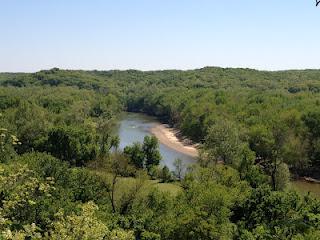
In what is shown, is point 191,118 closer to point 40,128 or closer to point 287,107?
point 287,107

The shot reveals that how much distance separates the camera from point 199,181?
5172cm

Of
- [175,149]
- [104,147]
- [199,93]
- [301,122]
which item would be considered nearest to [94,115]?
[199,93]

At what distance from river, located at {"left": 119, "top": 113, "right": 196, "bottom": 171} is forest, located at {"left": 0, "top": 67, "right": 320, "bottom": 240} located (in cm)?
1080

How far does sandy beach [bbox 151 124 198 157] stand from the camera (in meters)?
106

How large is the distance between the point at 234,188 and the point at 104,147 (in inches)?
1784

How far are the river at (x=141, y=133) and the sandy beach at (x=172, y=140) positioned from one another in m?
1.48

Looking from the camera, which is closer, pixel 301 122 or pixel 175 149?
pixel 301 122

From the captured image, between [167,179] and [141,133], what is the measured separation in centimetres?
6430

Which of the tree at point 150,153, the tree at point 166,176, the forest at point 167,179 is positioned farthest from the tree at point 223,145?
the tree at point 150,153

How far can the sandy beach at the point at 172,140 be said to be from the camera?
347 feet

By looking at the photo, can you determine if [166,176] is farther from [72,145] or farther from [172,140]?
[172,140]

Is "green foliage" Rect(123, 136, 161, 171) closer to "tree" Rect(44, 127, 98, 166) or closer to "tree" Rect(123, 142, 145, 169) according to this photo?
"tree" Rect(123, 142, 145, 169)

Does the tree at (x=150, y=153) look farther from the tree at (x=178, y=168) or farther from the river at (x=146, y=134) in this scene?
the tree at (x=178, y=168)

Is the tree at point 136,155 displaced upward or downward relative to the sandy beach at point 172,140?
upward
